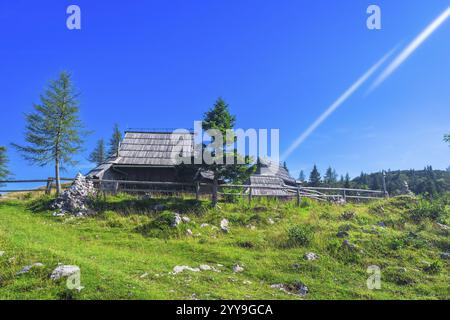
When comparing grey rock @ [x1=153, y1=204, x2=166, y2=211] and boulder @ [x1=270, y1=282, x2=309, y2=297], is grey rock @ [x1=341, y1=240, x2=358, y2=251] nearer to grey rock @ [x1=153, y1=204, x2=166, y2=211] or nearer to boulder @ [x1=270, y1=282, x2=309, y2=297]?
boulder @ [x1=270, y1=282, x2=309, y2=297]

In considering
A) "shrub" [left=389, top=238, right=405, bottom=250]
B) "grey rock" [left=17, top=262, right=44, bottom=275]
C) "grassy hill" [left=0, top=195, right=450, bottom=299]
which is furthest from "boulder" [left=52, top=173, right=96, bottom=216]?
"shrub" [left=389, top=238, right=405, bottom=250]

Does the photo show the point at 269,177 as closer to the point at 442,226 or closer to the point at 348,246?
the point at 442,226

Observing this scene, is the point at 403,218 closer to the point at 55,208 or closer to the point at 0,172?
the point at 55,208

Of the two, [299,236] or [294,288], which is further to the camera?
[299,236]

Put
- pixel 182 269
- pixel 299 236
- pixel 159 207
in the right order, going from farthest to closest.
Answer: pixel 159 207 → pixel 299 236 → pixel 182 269

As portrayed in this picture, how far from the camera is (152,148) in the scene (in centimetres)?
3219

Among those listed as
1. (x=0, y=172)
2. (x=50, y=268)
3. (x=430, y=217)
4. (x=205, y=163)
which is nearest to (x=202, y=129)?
(x=205, y=163)

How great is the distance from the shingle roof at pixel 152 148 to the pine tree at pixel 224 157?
8.96 m

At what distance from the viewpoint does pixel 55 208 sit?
62.7ft

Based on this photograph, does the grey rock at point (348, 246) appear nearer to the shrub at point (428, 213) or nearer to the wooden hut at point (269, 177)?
the shrub at point (428, 213)

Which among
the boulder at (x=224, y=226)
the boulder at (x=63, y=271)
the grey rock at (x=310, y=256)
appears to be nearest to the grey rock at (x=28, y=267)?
the boulder at (x=63, y=271)

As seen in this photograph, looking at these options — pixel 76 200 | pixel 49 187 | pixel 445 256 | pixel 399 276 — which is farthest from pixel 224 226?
pixel 49 187

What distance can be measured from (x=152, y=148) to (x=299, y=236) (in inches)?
865
